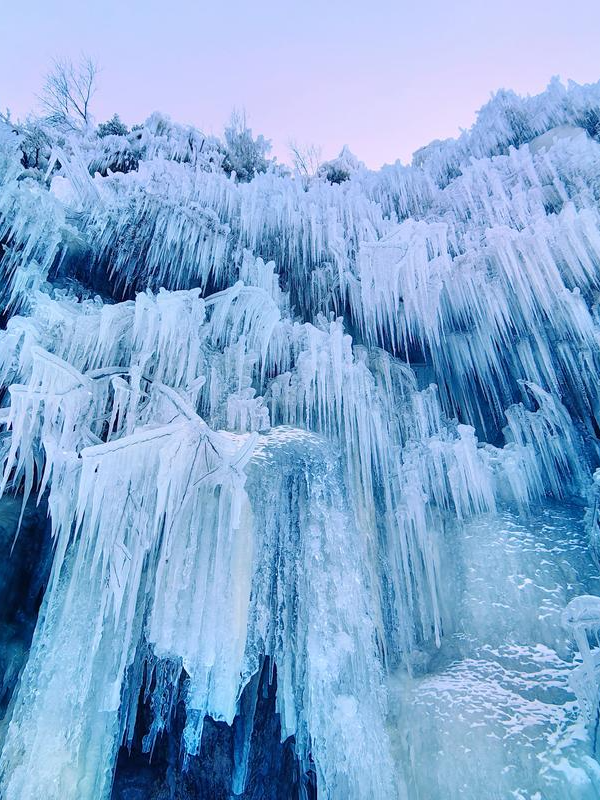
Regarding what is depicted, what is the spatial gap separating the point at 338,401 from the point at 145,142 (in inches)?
293

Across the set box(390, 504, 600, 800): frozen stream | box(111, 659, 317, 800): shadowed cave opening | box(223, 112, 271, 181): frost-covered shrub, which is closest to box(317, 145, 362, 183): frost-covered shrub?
box(223, 112, 271, 181): frost-covered shrub

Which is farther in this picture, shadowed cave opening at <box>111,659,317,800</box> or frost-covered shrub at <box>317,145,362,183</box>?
frost-covered shrub at <box>317,145,362,183</box>

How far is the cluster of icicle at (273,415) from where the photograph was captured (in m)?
5.32

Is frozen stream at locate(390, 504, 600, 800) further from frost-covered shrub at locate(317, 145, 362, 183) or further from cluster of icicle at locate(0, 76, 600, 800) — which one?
frost-covered shrub at locate(317, 145, 362, 183)

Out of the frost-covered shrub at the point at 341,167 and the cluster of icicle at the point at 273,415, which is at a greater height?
the frost-covered shrub at the point at 341,167

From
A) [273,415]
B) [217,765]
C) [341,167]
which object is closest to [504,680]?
[273,415]

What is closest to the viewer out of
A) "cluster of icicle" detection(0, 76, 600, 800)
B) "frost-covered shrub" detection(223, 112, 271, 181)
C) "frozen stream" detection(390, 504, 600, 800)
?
"frozen stream" detection(390, 504, 600, 800)

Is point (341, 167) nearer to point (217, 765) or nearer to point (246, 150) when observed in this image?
point (246, 150)

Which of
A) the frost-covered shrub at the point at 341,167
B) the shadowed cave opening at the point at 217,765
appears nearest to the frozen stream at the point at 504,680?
the shadowed cave opening at the point at 217,765

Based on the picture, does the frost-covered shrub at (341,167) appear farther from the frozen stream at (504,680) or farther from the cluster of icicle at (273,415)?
the frozen stream at (504,680)

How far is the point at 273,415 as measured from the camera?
288 inches

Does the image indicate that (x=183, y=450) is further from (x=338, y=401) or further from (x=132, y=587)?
(x=338, y=401)

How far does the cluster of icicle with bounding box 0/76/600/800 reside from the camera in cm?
532

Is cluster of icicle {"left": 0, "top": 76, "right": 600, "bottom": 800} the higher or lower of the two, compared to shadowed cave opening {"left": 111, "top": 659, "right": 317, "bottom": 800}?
higher
